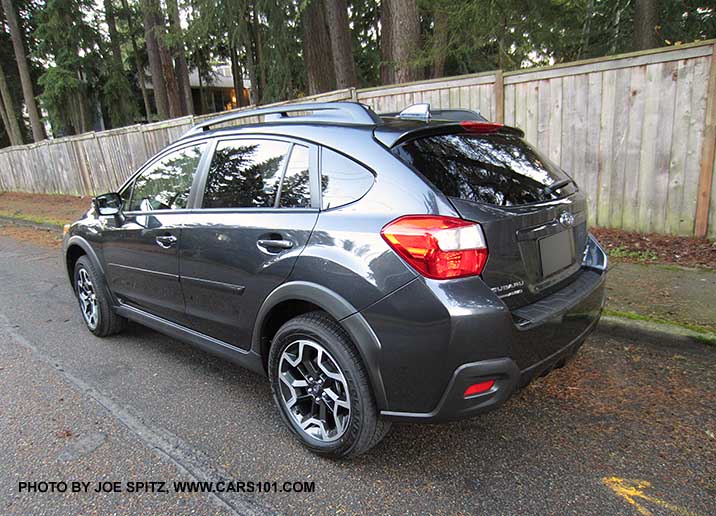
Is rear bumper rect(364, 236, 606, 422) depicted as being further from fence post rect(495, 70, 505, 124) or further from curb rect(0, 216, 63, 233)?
curb rect(0, 216, 63, 233)

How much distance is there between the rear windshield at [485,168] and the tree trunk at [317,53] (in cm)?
917

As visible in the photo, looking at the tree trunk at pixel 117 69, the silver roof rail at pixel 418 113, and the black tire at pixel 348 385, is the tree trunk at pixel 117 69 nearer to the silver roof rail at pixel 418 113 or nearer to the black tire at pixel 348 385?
the silver roof rail at pixel 418 113

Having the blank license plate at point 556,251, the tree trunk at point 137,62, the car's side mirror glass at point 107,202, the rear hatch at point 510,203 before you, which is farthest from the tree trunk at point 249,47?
the blank license plate at point 556,251

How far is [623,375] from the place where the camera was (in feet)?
10.4

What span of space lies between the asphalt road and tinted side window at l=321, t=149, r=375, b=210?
4.51ft

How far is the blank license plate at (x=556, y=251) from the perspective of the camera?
2398 millimetres

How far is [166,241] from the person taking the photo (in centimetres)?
330

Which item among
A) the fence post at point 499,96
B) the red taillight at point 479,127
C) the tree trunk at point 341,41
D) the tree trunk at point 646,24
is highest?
the tree trunk at point 341,41

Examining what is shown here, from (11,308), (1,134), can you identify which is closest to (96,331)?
(11,308)

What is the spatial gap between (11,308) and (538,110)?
6.61 m

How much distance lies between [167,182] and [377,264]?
2.23m

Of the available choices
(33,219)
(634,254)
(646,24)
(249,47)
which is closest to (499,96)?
(634,254)

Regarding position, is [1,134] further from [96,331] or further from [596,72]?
[596,72]

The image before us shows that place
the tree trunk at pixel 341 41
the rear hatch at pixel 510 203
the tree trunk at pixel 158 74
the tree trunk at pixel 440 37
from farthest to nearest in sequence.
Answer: the tree trunk at pixel 158 74, the tree trunk at pixel 341 41, the tree trunk at pixel 440 37, the rear hatch at pixel 510 203
